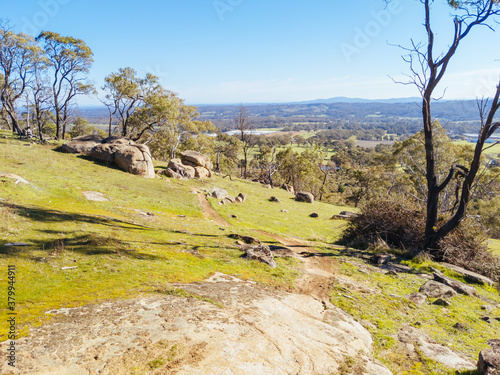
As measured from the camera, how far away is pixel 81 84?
44.2 m

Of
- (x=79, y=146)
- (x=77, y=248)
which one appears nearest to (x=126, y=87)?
(x=79, y=146)

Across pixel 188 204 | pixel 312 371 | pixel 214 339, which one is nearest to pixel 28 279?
pixel 214 339

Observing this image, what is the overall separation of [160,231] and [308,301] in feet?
27.1

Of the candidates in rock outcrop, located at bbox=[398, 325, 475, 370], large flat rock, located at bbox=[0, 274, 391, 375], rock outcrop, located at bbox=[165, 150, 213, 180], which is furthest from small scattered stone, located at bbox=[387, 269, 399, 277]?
rock outcrop, located at bbox=[165, 150, 213, 180]

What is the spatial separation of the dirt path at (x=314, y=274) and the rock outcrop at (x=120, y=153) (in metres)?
21.1

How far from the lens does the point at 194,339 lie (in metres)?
5.57

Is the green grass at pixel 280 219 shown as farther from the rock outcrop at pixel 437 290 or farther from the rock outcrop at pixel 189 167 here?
the rock outcrop at pixel 437 290

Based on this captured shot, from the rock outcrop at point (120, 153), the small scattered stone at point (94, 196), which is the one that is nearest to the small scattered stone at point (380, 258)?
the small scattered stone at point (94, 196)

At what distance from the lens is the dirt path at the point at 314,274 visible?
997 centimetres

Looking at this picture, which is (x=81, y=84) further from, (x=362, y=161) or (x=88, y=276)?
(x=362, y=161)

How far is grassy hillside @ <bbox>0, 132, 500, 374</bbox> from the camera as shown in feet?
22.9

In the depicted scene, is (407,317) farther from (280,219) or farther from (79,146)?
(79,146)

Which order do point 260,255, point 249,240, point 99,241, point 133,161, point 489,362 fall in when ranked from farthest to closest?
point 133,161 < point 249,240 < point 260,255 < point 99,241 < point 489,362

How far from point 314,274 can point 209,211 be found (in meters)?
14.3
